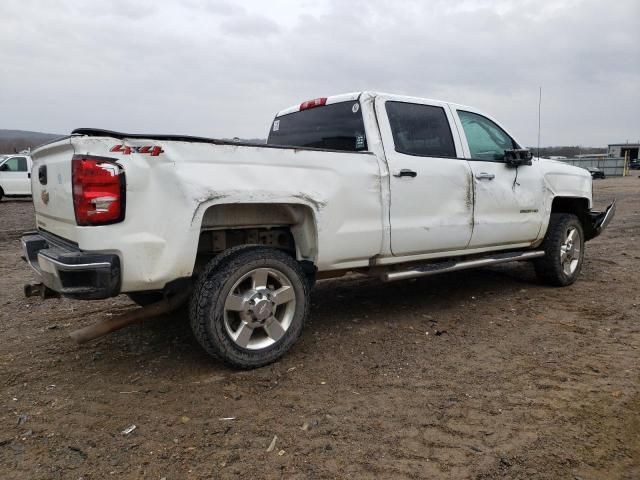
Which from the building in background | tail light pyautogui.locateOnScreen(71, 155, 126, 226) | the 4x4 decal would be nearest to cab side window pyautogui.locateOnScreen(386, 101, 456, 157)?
the 4x4 decal

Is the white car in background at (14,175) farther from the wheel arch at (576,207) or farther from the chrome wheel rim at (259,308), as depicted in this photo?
the wheel arch at (576,207)

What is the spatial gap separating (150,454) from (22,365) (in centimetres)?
170

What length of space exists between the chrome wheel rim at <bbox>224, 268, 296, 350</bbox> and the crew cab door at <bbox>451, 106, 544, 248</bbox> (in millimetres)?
2063

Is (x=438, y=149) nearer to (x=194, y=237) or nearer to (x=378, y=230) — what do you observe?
(x=378, y=230)

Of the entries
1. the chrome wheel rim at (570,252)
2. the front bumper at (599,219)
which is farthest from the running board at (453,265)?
the front bumper at (599,219)

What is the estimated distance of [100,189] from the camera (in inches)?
112

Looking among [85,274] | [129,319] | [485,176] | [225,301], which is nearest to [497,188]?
[485,176]

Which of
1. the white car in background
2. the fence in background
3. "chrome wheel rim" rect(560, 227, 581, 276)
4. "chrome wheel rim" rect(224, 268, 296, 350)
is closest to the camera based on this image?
"chrome wheel rim" rect(224, 268, 296, 350)

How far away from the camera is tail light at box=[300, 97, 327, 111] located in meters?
4.52

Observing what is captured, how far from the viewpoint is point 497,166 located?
4.93m

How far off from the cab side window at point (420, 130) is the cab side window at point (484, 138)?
0.96ft

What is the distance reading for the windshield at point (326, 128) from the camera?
416 centimetres

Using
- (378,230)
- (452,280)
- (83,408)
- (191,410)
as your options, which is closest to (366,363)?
(378,230)

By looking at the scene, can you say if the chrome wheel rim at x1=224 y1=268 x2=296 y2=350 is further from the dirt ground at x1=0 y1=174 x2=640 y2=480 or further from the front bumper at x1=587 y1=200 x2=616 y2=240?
the front bumper at x1=587 y1=200 x2=616 y2=240
